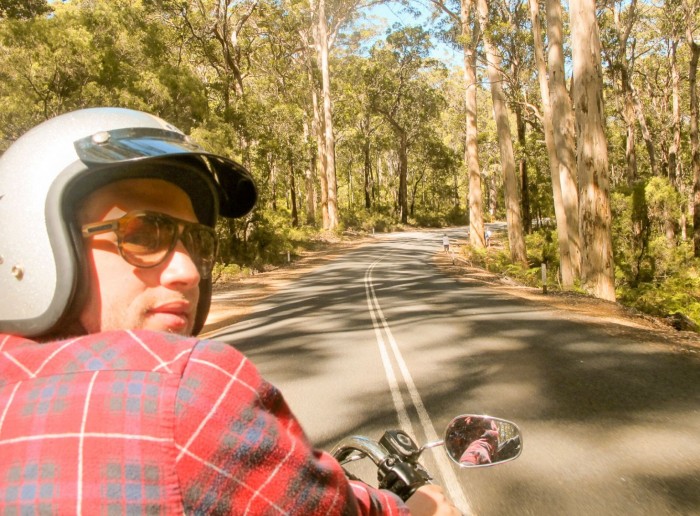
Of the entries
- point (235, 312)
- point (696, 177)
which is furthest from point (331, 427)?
point (696, 177)

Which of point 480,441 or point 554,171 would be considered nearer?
point 480,441

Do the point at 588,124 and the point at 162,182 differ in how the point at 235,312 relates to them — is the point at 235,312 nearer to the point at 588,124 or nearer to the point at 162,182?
the point at 588,124

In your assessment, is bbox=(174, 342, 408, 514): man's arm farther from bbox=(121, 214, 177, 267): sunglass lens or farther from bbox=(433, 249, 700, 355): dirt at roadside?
bbox=(433, 249, 700, 355): dirt at roadside

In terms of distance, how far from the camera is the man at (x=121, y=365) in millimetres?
869

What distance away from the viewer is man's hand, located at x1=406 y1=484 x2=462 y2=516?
140cm

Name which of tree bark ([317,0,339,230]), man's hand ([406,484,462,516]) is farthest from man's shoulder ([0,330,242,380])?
tree bark ([317,0,339,230])

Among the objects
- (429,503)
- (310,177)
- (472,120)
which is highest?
(472,120)

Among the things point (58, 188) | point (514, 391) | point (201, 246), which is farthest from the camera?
A: point (514, 391)

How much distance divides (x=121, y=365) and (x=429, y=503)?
A: 0.90 metres

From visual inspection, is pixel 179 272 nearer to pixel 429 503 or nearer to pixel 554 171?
pixel 429 503

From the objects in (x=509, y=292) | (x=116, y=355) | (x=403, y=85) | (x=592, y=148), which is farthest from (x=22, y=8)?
(x=403, y=85)

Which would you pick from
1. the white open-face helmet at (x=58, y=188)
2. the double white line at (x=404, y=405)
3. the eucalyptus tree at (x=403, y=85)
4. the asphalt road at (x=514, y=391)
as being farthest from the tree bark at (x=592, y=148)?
the eucalyptus tree at (x=403, y=85)

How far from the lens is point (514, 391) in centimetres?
591

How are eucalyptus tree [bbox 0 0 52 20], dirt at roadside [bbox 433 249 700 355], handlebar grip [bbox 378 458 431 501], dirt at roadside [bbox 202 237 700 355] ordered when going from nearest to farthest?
1. handlebar grip [bbox 378 458 431 501]
2. dirt at roadside [bbox 433 249 700 355]
3. dirt at roadside [bbox 202 237 700 355]
4. eucalyptus tree [bbox 0 0 52 20]
